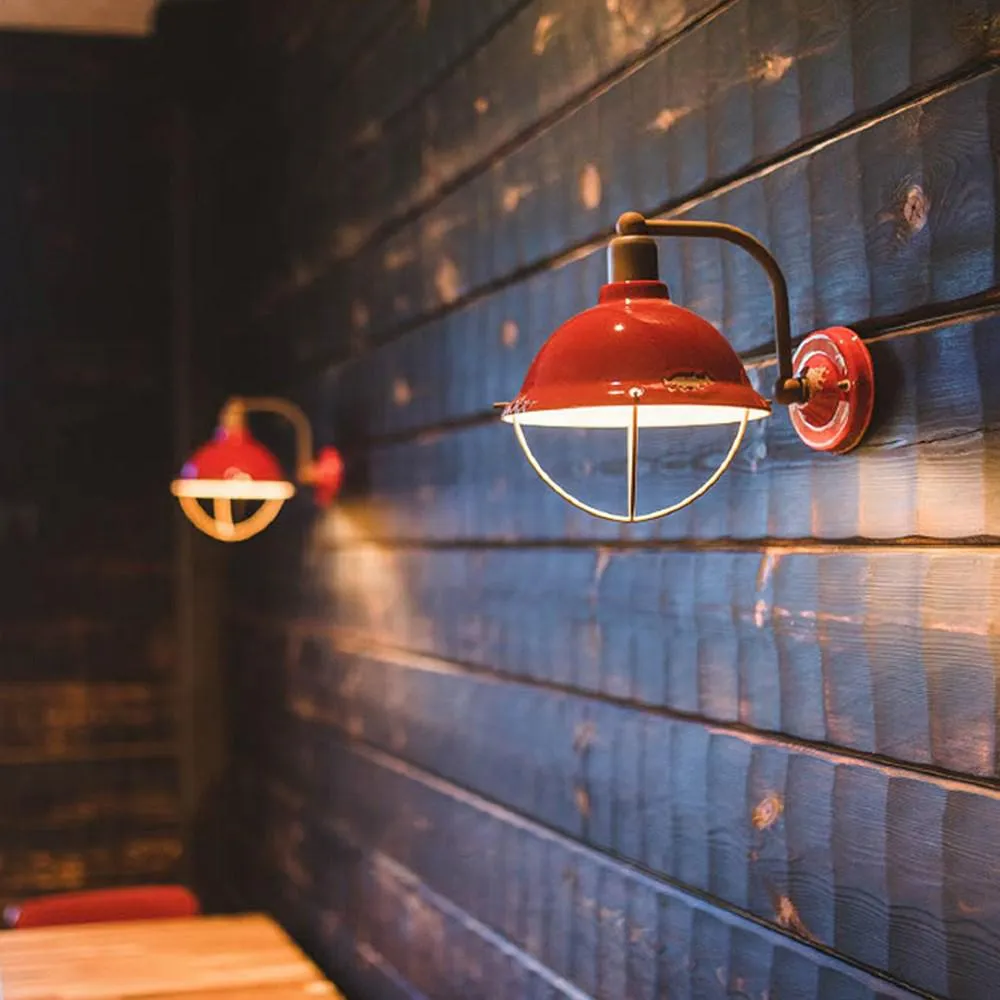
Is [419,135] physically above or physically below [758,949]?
above

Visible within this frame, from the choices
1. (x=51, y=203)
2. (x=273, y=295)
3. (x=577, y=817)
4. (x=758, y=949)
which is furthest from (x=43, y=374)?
(x=758, y=949)

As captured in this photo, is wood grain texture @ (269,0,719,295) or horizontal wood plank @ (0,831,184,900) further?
horizontal wood plank @ (0,831,184,900)

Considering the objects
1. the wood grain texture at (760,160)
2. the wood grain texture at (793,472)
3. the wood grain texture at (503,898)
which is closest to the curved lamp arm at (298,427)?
the wood grain texture at (503,898)

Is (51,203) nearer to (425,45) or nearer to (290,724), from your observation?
(290,724)

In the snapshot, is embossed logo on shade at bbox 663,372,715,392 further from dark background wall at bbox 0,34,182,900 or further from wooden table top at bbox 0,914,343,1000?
dark background wall at bbox 0,34,182,900

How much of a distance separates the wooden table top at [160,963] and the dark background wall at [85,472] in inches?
54.1

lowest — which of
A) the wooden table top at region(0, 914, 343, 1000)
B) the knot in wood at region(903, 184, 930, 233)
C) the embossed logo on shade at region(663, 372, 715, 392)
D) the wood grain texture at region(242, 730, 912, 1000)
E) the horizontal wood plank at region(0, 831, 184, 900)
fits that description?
the horizontal wood plank at region(0, 831, 184, 900)

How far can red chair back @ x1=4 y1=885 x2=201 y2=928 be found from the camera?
369cm

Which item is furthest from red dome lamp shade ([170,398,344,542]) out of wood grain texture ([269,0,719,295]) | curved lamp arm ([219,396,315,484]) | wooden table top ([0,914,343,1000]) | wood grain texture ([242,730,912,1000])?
wooden table top ([0,914,343,1000])

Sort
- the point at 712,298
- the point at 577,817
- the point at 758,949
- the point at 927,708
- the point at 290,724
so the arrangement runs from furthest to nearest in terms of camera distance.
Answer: the point at 290,724 < the point at 577,817 < the point at 712,298 < the point at 758,949 < the point at 927,708

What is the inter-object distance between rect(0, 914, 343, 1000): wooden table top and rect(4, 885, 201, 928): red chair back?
80mm

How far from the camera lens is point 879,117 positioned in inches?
61.3

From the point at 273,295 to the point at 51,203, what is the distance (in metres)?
1.27

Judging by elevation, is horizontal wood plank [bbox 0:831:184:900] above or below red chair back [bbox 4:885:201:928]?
below
